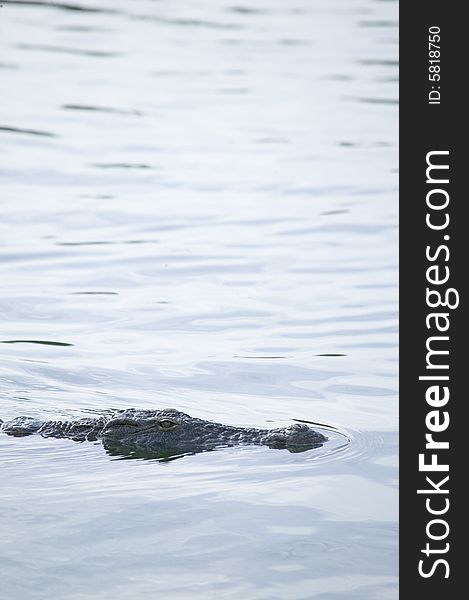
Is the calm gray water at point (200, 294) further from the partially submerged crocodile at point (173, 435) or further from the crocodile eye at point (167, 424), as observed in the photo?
the crocodile eye at point (167, 424)

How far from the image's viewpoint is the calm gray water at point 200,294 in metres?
7.10

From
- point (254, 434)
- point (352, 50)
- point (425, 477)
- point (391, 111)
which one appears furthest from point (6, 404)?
point (352, 50)

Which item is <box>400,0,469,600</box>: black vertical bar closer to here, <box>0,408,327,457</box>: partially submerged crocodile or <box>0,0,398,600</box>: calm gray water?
<box>0,0,398,600</box>: calm gray water

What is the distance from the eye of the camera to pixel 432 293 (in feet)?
28.7

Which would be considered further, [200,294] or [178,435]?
[200,294]

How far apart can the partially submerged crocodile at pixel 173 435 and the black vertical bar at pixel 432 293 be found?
810 millimetres

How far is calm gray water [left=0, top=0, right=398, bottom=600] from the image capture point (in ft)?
23.3

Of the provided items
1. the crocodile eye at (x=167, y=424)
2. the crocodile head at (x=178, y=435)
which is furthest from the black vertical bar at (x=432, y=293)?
the crocodile eye at (x=167, y=424)

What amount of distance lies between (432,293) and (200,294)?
14.7ft

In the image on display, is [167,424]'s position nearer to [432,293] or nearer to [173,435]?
[173,435]

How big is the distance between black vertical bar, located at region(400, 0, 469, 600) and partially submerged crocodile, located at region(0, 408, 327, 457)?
31.9 inches

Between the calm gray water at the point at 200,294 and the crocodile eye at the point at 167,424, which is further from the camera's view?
the crocodile eye at the point at 167,424

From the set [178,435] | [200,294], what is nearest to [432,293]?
[178,435]

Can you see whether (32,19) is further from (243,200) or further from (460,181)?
(460,181)
